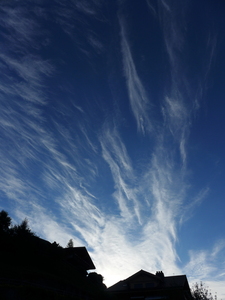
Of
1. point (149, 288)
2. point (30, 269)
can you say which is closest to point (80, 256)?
point (149, 288)

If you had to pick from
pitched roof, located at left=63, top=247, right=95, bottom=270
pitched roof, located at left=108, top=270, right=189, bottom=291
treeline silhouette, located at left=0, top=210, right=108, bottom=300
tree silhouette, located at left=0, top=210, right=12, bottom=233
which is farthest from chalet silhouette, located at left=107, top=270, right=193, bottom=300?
tree silhouette, located at left=0, top=210, right=12, bottom=233

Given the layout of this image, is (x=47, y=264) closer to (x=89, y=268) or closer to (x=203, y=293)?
(x=89, y=268)

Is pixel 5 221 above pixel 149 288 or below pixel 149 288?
above

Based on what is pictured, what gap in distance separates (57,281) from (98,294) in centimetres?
1063

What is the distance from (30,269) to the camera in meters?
22.9

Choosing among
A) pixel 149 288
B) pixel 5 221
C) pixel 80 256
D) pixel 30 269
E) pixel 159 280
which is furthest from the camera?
pixel 80 256

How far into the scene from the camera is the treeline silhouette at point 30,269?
17219mm

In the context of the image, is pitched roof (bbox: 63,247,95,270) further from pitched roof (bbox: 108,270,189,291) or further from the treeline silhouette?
pitched roof (bbox: 108,270,189,291)

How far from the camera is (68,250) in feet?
130

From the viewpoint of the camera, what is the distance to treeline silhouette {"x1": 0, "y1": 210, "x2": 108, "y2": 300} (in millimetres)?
17219

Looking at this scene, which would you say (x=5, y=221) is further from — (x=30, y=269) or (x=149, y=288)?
(x=149, y=288)

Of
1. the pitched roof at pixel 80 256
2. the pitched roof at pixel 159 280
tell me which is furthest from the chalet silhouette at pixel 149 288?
the pitched roof at pixel 80 256

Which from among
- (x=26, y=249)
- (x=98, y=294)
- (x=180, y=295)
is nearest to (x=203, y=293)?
(x=180, y=295)

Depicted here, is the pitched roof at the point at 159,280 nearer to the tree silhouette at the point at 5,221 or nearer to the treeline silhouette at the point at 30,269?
the treeline silhouette at the point at 30,269
